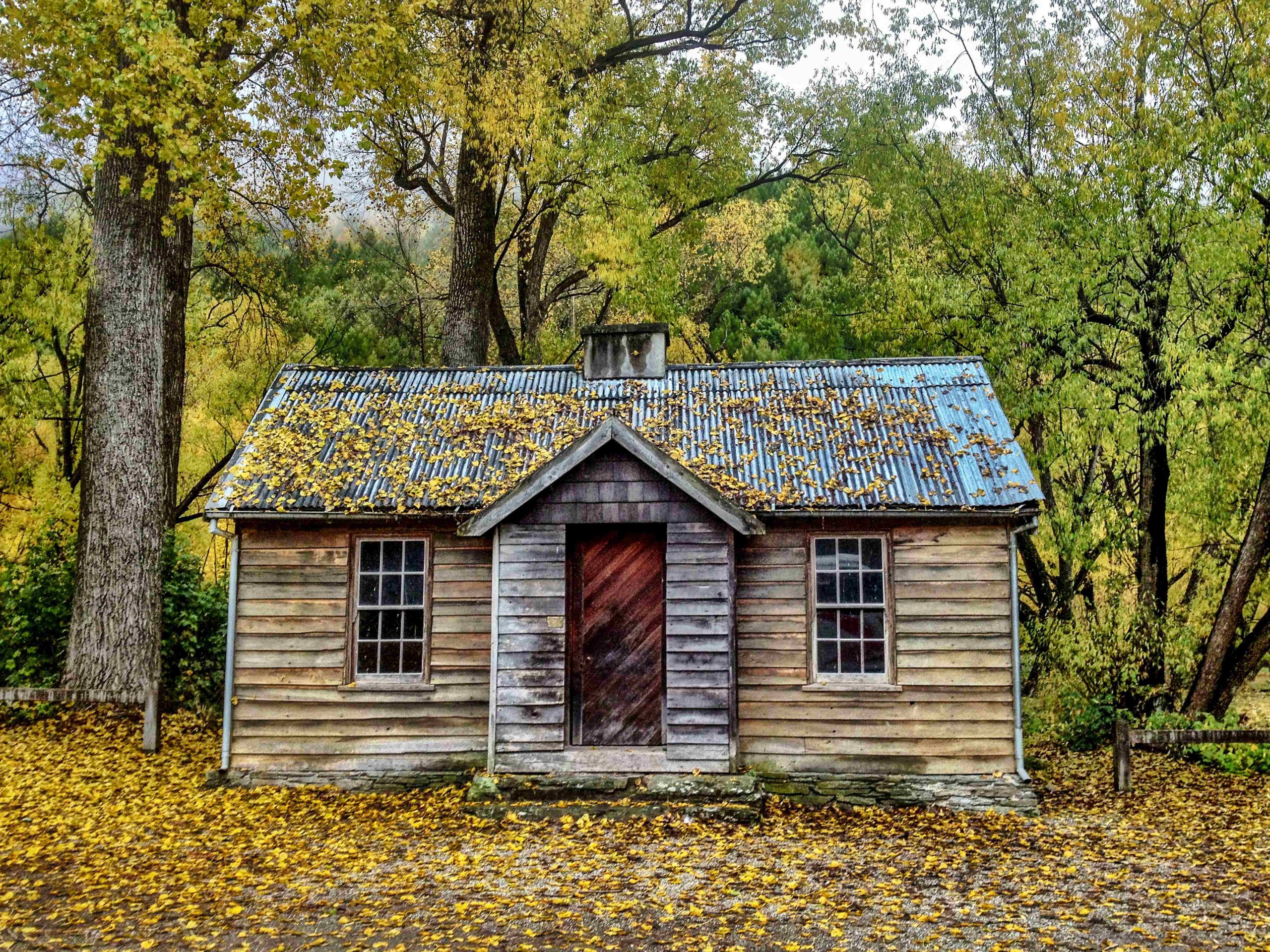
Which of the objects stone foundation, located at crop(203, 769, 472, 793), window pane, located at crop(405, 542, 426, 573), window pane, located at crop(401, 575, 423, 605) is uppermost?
window pane, located at crop(405, 542, 426, 573)

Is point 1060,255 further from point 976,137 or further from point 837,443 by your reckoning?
point 837,443

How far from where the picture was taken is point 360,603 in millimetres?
12133

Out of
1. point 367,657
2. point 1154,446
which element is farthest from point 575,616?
point 1154,446

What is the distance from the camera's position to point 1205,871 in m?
8.75

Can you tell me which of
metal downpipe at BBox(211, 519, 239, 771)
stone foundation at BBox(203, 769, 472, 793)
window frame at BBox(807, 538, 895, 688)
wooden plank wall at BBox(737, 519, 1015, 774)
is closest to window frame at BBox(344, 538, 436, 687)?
stone foundation at BBox(203, 769, 472, 793)

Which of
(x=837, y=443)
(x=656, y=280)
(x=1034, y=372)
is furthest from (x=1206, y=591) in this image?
(x=656, y=280)

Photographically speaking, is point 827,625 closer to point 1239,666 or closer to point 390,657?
point 390,657

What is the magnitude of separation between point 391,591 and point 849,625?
17.7 feet

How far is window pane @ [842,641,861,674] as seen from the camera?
38.5 feet

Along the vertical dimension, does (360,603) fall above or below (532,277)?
below

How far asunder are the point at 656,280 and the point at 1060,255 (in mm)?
8438

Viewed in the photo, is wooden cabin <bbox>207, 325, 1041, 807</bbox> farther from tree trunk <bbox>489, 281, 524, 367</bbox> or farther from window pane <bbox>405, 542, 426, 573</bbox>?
tree trunk <bbox>489, 281, 524, 367</bbox>

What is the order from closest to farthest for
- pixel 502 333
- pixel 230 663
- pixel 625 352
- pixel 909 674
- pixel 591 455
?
1. pixel 591 455
2. pixel 909 674
3. pixel 230 663
4. pixel 625 352
5. pixel 502 333

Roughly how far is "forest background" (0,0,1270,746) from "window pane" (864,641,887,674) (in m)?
4.69
